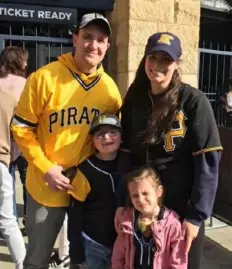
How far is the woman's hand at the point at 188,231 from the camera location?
2061mm

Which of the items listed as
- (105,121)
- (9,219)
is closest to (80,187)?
(105,121)

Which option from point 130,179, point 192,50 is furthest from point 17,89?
point 192,50

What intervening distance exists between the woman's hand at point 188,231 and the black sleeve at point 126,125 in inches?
18.8

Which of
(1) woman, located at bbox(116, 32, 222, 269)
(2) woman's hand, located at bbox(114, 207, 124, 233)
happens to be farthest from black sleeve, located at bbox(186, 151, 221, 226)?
(2) woman's hand, located at bbox(114, 207, 124, 233)

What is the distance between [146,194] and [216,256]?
1978 mm

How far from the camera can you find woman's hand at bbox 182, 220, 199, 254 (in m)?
2.06

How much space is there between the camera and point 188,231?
2.06 metres

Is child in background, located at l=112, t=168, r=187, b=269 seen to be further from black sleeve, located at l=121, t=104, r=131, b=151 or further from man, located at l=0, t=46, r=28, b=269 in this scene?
man, located at l=0, t=46, r=28, b=269

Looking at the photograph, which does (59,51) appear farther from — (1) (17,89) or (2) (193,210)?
(2) (193,210)

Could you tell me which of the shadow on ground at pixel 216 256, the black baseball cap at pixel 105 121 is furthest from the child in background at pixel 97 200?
the shadow on ground at pixel 216 256

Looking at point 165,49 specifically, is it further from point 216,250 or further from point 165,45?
point 216,250

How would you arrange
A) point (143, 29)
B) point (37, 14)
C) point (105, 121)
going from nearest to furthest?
point (105, 121) < point (37, 14) < point (143, 29)

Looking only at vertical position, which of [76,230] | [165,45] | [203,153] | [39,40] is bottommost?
[76,230]

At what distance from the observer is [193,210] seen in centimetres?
205
